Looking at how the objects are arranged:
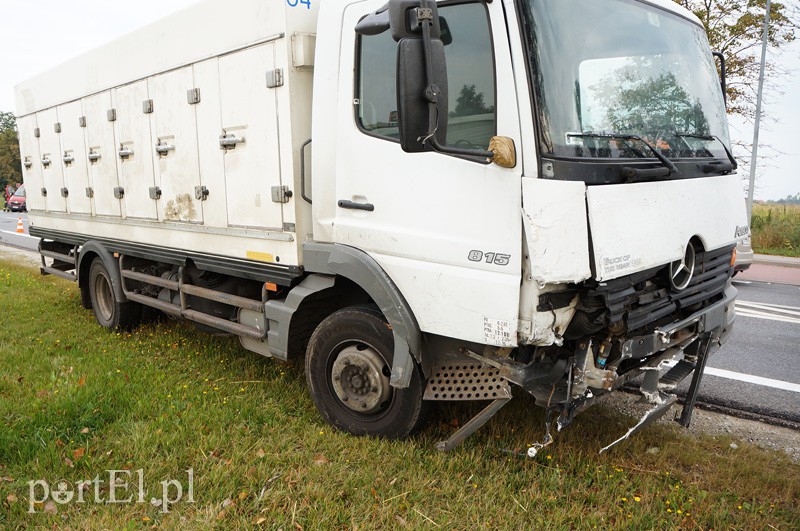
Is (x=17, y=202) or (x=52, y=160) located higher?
(x=52, y=160)

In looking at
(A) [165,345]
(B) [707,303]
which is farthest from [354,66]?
(A) [165,345]

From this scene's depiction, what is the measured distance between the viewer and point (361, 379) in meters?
3.83

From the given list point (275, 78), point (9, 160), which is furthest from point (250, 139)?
point (9, 160)

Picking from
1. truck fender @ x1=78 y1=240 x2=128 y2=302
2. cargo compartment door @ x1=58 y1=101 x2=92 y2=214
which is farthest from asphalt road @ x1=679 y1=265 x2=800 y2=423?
cargo compartment door @ x1=58 y1=101 x2=92 y2=214

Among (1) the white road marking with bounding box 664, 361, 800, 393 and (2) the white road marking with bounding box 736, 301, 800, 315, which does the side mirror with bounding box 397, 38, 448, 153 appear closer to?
(1) the white road marking with bounding box 664, 361, 800, 393

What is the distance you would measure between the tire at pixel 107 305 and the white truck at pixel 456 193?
1757 millimetres

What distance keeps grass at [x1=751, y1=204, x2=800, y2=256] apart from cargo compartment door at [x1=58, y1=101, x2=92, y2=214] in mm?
15509

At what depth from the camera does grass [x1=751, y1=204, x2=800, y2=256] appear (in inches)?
632

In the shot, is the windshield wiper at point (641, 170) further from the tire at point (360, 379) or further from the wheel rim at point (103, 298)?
the wheel rim at point (103, 298)

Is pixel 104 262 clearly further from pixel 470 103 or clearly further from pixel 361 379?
pixel 470 103

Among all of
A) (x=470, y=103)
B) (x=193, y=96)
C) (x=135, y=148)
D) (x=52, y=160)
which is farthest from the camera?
(x=52, y=160)

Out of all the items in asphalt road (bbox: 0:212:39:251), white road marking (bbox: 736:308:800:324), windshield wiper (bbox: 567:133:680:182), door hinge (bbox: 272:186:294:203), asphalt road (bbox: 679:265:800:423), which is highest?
windshield wiper (bbox: 567:133:680:182)

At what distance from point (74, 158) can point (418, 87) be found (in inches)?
219

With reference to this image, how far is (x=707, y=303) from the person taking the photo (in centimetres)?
390
